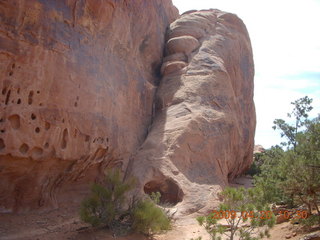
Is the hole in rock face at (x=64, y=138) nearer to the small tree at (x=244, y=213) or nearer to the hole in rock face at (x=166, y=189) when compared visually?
the hole in rock face at (x=166, y=189)

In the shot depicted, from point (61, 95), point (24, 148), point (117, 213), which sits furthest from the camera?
point (61, 95)

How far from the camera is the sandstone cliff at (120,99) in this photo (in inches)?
326

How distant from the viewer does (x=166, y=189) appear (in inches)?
460

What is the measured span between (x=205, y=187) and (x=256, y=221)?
5.17 m

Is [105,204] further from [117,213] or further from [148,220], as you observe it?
[148,220]

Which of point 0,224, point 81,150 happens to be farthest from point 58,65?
point 0,224

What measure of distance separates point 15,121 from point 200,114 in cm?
761

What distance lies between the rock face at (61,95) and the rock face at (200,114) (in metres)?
1.45

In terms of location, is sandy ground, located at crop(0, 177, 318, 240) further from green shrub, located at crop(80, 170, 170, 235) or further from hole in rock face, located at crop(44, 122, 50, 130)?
hole in rock face, located at crop(44, 122, 50, 130)

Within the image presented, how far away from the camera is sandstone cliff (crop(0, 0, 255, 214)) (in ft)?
27.1

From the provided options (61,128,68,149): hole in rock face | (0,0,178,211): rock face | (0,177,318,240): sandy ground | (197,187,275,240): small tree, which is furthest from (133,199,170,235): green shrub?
(61,128,68,149): hole in rock face

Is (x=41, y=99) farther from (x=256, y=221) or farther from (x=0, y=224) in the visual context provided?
(x=256, y=221)
